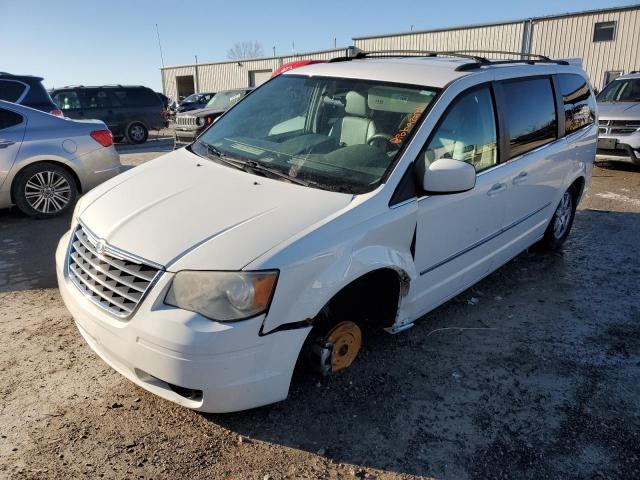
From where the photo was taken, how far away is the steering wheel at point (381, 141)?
9.93ft

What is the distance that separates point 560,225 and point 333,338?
3.49 metres

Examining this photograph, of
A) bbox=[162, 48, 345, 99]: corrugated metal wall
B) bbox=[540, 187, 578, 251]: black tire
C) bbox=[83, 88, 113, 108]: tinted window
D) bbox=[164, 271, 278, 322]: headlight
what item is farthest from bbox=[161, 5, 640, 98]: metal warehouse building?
bbox=[164, 271, 278, 322]: headlight

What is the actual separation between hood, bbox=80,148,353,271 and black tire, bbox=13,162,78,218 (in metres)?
3.53

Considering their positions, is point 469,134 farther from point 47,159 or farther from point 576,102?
point 47,159

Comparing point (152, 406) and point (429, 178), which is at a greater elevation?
point (429, 178)

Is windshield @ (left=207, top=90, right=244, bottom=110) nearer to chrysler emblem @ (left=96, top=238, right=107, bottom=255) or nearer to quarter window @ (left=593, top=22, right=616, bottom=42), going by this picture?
chrysler emblem @ (left=96, top=238, right=107, bottom=255)

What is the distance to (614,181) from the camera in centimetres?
886

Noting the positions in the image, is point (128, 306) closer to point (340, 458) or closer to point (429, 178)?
point (340, 458)

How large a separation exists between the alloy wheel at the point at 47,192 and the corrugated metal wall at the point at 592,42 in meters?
22.6

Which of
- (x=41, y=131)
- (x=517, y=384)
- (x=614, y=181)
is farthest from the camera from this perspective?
(x=614, y=181)

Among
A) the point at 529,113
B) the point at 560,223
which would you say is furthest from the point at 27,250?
the point at 560,223

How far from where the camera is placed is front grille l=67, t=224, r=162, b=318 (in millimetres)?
2363

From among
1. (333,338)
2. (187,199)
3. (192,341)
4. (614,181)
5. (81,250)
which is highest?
(187,199)

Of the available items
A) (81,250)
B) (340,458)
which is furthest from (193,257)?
(340,458)
